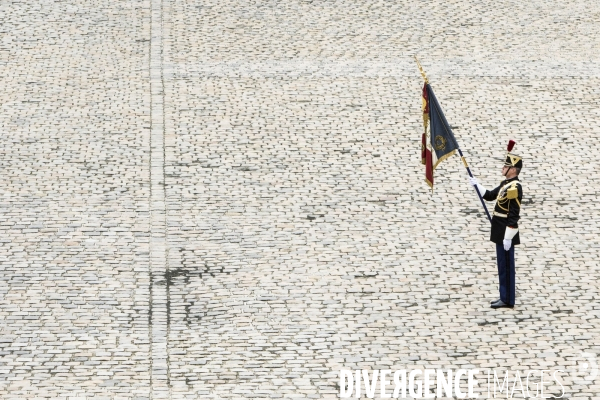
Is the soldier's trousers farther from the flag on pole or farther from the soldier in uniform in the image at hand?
the flag on pole

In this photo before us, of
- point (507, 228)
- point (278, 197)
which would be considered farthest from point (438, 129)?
point (278, 197)

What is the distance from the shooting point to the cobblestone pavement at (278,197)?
10773 millimetres

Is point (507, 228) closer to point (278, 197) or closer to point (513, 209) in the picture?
point (513, 209)

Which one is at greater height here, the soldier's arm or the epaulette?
the epaulette

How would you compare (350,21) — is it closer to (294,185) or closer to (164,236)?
(294,185)

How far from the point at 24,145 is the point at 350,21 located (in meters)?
7.33

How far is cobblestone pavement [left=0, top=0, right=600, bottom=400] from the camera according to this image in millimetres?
10773

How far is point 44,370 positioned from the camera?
10414 mm

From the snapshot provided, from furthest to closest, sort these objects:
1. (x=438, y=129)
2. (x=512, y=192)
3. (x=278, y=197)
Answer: (x=278, y=197)
(x=438, y=129)
(x=512, y=192)

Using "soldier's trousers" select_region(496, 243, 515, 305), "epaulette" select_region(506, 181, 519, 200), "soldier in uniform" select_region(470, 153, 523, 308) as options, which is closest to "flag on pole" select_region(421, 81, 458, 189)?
"soldier in uniform" select_region(470, 153, 523, 308)

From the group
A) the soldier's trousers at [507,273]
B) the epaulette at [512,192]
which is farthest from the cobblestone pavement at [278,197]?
the epaulette at [512,192]

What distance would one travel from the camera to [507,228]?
11406mm

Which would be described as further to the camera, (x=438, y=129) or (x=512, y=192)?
(x=438, y=129)

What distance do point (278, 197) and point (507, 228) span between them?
344cm
